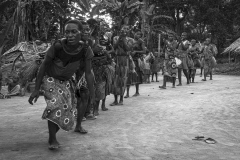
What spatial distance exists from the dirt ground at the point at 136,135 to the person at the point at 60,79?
35 cm

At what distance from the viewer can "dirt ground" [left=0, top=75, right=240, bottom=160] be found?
3430 millimetres

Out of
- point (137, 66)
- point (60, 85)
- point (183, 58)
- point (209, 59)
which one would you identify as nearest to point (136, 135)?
point (60, 85)

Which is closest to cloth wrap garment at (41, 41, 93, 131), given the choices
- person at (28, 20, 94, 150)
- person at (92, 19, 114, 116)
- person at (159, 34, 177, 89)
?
person at (28, 20, 94, 150)

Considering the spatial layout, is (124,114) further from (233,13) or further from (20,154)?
(233,13)

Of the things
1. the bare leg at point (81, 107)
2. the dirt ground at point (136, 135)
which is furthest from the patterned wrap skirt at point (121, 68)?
the bare leg at point (81, 107)

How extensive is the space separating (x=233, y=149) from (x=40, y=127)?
2.96 meters

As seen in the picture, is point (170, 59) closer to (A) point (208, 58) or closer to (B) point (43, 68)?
(A) point (208, 58)

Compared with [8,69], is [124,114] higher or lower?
lower

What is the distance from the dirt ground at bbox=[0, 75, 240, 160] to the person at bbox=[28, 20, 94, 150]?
1.16 ft

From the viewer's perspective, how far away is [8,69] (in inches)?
420

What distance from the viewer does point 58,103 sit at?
3.60 metres

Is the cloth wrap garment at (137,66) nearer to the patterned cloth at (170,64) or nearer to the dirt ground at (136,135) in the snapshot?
the dirt ground at (136,135)

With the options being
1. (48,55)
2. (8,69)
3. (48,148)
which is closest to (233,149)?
(48,148)

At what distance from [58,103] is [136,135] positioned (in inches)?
51.8
